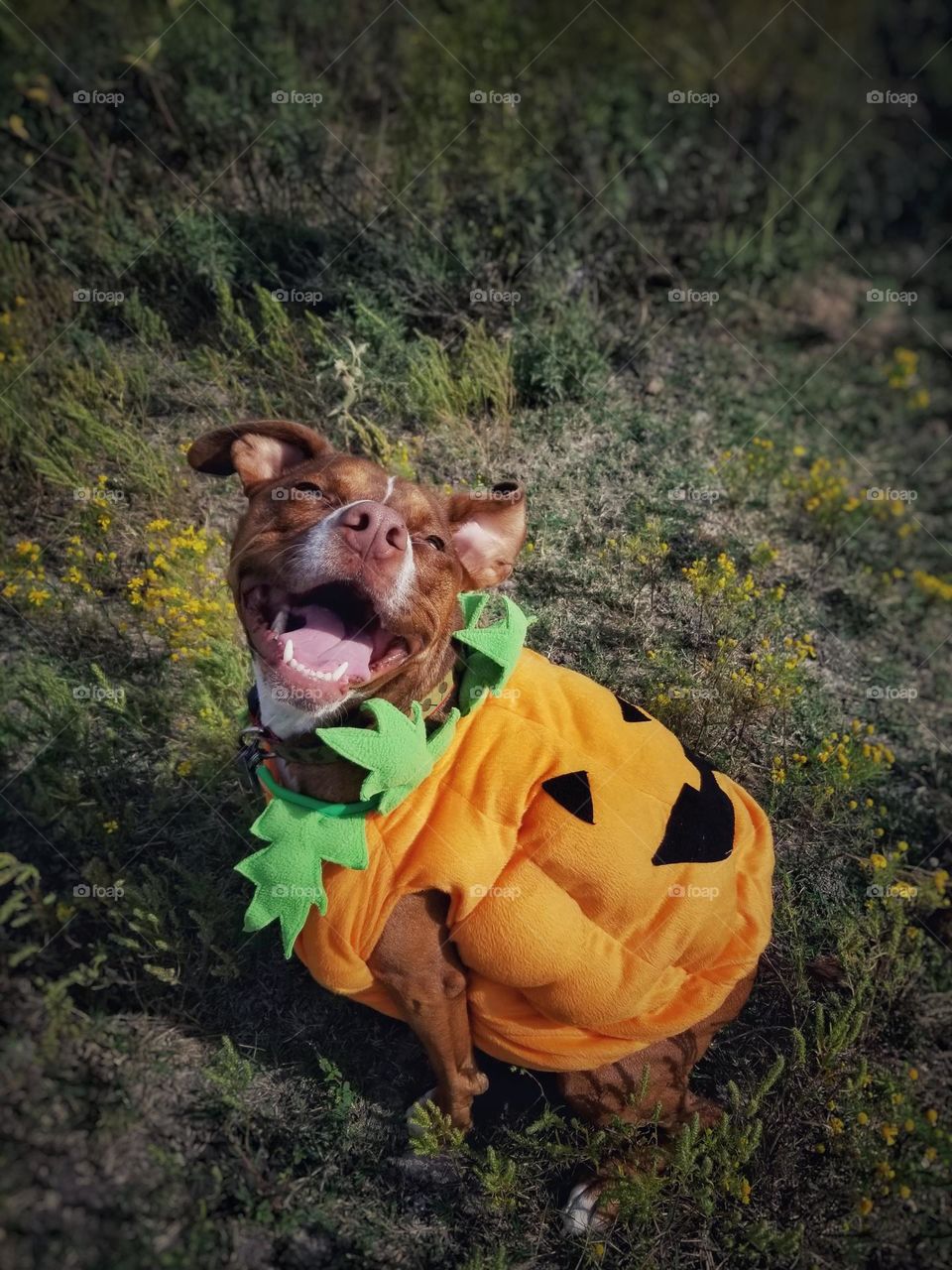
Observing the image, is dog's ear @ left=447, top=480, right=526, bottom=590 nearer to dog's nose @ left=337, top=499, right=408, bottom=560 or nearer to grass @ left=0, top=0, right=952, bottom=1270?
dog's nose @ left=337, top=499, right=408, bottom=560

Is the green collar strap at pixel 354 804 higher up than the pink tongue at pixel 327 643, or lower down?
lower down

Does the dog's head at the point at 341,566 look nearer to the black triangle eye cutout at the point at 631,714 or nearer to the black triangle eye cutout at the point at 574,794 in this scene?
the black triangle eye cutout at the point at 574,794

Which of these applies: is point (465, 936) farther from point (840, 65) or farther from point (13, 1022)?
point (840, 65)

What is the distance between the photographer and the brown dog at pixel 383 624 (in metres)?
2.64

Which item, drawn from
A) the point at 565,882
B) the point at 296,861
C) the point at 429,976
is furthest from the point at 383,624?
the point at 429,976

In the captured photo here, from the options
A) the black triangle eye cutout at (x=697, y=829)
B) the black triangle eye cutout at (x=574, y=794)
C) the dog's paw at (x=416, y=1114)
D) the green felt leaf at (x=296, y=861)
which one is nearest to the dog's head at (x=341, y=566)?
the green felt leaf at (x=296, y=861)

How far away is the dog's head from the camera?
2.63 metres

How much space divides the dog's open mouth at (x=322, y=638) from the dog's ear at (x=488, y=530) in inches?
19.6

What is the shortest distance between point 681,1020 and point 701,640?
197 centimetres

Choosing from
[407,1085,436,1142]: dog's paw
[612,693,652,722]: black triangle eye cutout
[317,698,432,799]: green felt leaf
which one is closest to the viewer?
[317,698,432,799]: green felt leaf

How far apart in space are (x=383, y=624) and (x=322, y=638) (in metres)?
0.22

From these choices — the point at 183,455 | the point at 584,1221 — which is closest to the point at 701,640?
the point at 584,1221

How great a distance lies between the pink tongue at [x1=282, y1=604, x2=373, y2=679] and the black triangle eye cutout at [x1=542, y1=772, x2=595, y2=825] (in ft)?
2.21

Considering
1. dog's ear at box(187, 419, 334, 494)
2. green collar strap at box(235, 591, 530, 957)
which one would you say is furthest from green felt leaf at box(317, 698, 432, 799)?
dog's ear at box(187, 419, 334, 494)
